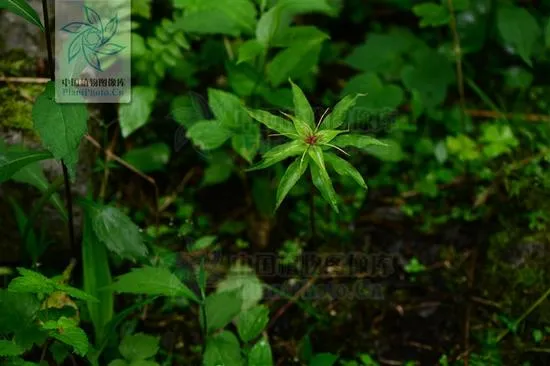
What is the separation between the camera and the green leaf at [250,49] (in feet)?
7.43

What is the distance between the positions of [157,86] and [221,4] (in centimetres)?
65

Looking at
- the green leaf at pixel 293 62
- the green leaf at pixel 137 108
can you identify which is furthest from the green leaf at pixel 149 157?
the green leaf at pixel 293 62

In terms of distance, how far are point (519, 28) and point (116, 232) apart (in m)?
1.78

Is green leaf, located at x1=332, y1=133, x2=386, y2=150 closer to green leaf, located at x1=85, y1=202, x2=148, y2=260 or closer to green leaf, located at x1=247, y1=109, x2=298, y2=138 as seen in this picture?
green leaf, located at x1=247, y1=109, x2=298, y2=138

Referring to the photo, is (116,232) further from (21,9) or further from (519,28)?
(519,28)

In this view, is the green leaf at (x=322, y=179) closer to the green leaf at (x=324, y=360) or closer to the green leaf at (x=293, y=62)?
the green leaf at (x=324, y=360)

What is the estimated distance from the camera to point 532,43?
2.75 meters

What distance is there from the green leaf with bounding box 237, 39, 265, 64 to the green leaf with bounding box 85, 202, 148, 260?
2.14ft

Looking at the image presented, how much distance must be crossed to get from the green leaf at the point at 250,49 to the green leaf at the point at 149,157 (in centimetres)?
62

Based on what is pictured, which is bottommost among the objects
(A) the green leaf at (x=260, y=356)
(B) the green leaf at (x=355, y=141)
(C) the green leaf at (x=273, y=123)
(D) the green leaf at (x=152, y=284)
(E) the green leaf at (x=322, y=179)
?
(A) the green leaf at (x=260, y=356)

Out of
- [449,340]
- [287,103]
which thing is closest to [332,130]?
[287,103]

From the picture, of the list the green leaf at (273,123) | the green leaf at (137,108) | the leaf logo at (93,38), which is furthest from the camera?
the green leaf at (137,108)

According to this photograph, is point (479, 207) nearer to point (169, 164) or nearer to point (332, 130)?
point (332, 130)

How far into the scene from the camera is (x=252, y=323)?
83.4 inches
